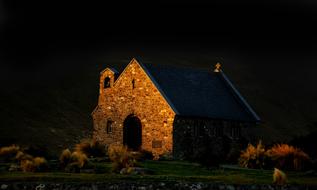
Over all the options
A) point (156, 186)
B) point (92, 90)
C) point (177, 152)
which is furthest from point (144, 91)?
point (92, 90)

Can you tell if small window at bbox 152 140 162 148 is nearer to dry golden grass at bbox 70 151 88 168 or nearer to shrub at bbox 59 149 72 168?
shrub at bbox 59 149 72 168

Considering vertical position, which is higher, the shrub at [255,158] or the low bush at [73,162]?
the shrub at [255,158]

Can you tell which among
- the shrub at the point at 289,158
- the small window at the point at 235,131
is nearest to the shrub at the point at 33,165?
the shrub at the point at 289,158

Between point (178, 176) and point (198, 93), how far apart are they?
2267cm

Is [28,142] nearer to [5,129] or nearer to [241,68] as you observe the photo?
[5,129]

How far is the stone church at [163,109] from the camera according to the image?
54844mm

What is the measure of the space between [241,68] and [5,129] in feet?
272

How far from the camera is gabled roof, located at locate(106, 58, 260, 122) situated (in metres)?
56.2

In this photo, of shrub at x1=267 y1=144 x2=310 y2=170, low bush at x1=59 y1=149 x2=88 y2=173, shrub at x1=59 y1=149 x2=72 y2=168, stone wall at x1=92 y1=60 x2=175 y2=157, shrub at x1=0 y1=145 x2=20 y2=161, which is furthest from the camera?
stone wall at x1=92 y1=60 x2=175 y2=157

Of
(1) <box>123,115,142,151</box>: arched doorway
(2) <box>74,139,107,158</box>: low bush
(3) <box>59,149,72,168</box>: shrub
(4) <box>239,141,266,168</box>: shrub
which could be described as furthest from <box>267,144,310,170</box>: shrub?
(1) <box>123,115,142,151</box>: arched doorway

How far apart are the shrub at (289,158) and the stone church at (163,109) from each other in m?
9.28

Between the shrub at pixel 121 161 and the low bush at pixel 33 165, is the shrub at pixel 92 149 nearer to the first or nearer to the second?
the shrub at pixel 121 161

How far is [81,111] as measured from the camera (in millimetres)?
125062

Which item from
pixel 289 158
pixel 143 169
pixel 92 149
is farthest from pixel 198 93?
pixel 143 169
